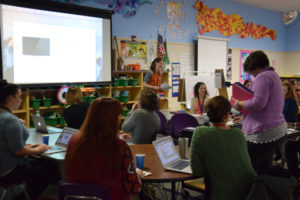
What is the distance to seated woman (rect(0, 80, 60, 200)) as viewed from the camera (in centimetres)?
232

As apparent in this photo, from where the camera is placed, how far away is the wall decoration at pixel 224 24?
308 inches

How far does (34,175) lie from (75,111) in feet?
3.22

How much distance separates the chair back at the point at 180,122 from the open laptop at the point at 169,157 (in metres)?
1.60

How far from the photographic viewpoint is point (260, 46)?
987 cm

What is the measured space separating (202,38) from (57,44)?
392 cm

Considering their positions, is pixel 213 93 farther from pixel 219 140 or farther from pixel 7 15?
pixel 219 140

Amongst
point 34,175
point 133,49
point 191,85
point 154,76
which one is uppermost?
point 133,49

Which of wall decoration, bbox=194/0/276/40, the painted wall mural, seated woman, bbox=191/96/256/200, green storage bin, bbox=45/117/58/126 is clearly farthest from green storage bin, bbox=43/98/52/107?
wall decoration, bbox=194/0/276/40

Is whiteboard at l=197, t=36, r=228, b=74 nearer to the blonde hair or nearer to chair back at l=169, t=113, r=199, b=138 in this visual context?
chair back at l=169, t=113, r=199, b=138

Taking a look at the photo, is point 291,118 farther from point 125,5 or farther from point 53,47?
point 125,5

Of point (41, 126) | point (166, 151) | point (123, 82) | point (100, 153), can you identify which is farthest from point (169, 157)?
point (123, 82)

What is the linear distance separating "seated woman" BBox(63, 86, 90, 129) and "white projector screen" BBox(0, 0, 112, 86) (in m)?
1.79

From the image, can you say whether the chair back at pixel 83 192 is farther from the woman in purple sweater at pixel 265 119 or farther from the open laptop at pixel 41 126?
the open laptop at pixel 41 126

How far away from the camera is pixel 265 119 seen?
8.32ft
